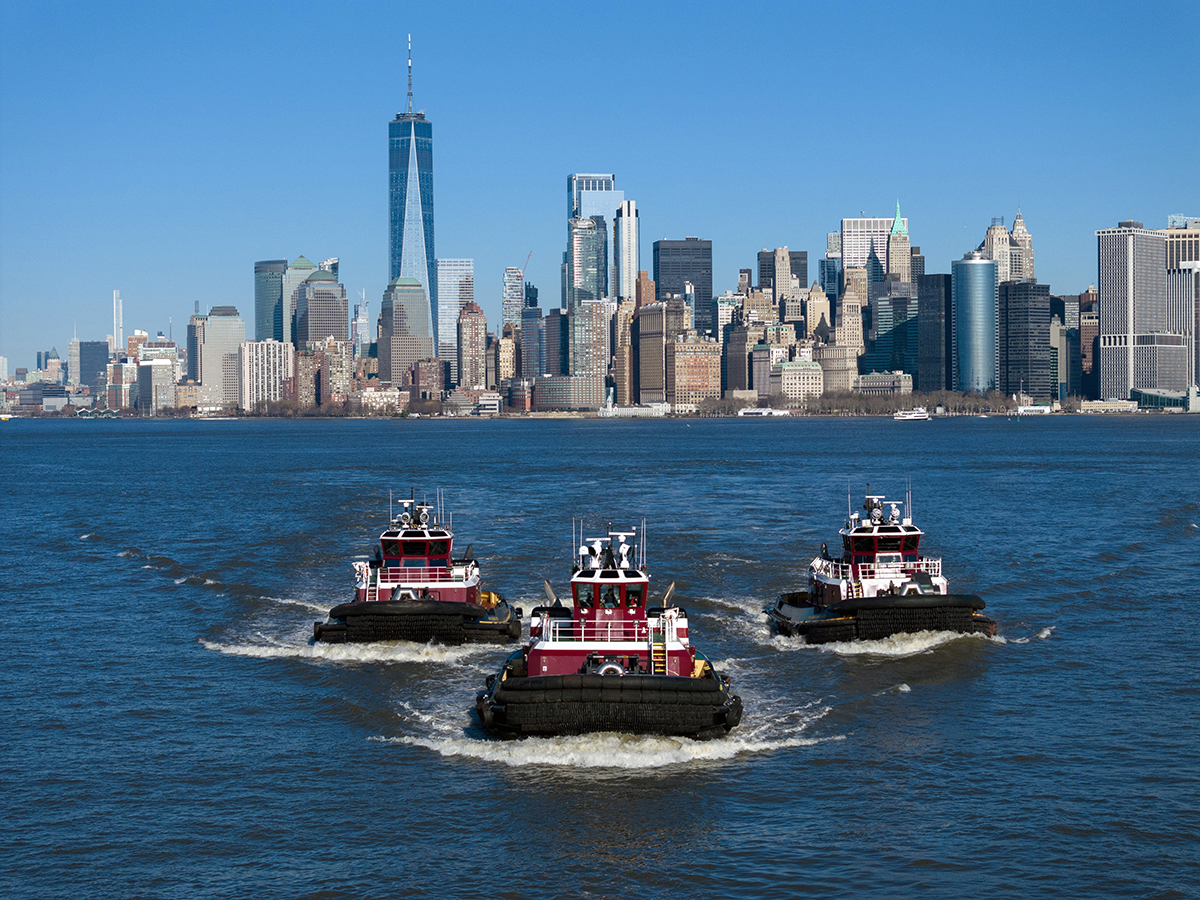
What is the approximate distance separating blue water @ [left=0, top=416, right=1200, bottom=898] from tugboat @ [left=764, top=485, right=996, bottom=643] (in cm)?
67

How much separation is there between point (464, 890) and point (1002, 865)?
9.62 metres

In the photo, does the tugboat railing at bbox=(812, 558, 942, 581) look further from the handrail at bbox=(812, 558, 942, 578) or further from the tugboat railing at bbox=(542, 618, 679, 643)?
the tugboat railing at bbox=(542, 618, 679, 643)

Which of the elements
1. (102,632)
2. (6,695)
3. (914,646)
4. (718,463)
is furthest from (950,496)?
(6,695)

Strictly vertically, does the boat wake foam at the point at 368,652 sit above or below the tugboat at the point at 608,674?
Result: below

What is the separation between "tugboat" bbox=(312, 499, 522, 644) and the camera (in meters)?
42.8

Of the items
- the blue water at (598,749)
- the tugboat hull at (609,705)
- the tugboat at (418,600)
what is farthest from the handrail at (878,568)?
the tugboat hull at (609,705)

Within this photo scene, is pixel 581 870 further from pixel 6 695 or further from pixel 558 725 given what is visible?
pixel 6 695

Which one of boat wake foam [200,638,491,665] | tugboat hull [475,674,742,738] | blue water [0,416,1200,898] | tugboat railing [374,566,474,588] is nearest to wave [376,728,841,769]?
blue water [0,416,1200,898]

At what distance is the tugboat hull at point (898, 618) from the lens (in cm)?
4316

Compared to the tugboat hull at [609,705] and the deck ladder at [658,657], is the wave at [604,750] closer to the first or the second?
the tugboat hull at [609,705]

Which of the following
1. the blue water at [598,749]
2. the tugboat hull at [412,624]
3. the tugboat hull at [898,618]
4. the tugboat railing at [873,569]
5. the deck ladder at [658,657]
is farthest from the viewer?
the tugboat railing at [873,569]

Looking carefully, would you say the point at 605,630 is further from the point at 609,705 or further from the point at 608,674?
the point at 609,705

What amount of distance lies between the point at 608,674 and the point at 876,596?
50.5 ft

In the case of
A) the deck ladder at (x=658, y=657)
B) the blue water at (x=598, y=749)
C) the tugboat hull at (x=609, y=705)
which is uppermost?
the deck ladder at (x=658, y=657)
